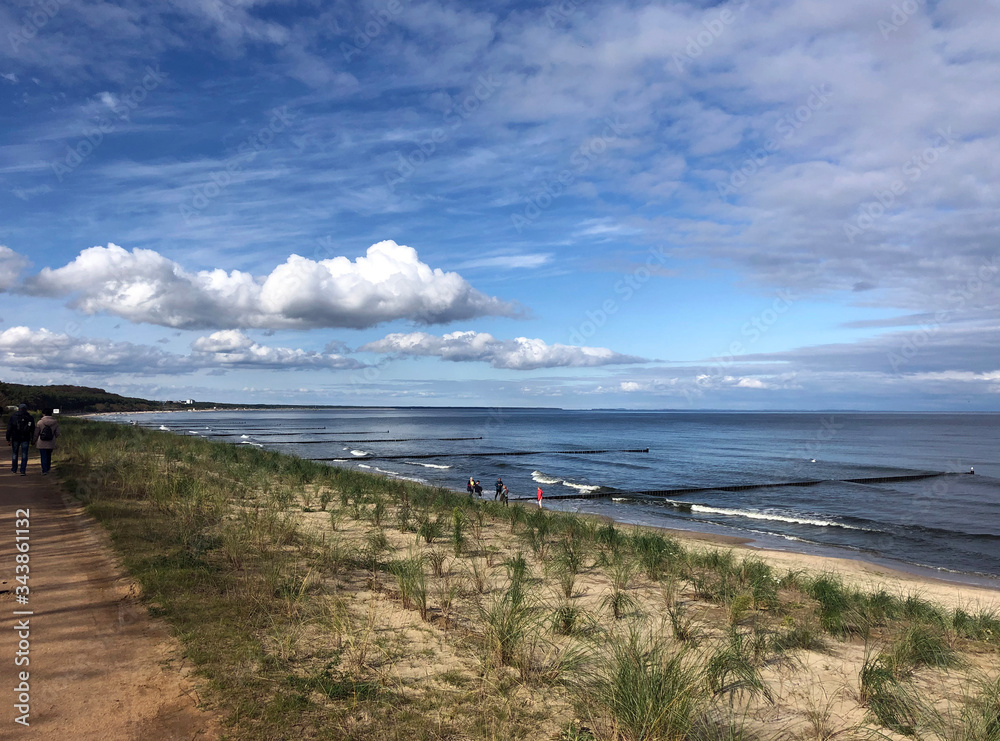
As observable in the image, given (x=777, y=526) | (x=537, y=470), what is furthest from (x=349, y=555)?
(x=537, y=470)

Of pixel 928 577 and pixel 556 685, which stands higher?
pixel 556 685

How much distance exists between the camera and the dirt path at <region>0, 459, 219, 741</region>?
4.21m

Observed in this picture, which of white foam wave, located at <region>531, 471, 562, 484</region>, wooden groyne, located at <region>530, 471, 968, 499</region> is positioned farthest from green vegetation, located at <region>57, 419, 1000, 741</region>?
white foam wave, located at <region>531, 471, 562, 484</region>

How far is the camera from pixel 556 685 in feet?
16.8

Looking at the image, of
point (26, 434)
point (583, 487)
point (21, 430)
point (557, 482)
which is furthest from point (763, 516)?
point (21, 430)

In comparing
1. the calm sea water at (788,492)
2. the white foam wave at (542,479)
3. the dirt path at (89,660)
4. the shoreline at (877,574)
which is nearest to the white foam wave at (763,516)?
the calm sea water at (788,492)

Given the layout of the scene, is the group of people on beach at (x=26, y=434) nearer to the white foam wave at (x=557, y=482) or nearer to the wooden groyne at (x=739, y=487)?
the wooden groyne at (x=739, y=487)

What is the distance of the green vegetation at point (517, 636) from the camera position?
14.8 ft

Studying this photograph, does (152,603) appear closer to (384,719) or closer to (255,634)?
(255,634)

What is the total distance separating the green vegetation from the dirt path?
0.80ft

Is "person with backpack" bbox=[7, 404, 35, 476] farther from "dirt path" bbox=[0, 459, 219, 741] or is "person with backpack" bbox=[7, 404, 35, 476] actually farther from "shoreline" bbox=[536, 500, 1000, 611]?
"shoreline" bbox=[536, 500, 1000, 611]

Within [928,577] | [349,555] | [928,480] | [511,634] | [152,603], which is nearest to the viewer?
[511,634]

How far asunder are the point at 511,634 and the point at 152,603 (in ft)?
14.4

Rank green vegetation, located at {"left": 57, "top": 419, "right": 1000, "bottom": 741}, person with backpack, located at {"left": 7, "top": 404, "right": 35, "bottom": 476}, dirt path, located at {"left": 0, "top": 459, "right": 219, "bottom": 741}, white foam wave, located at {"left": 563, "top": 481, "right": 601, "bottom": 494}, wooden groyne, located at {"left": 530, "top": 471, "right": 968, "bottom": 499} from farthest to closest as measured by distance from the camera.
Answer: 1. white foam wave, located at {"left": 563, "top": 481, "right": 601, "bottom": 494}
2. wooden groyne, located at {"left": 530, "top": 471, "right": 968, "bottom": 499}
3. person with backpack, located at {"left": 7, "top": 404, "right": 35, "bottom": 476}
4. green vegetation, located at {"left": 57, "top": 419, "right": 1000, "bottom": 741}
5. dirt path, located at {"left": 0, "top": 459, "right": 219, "bottom": 741}
